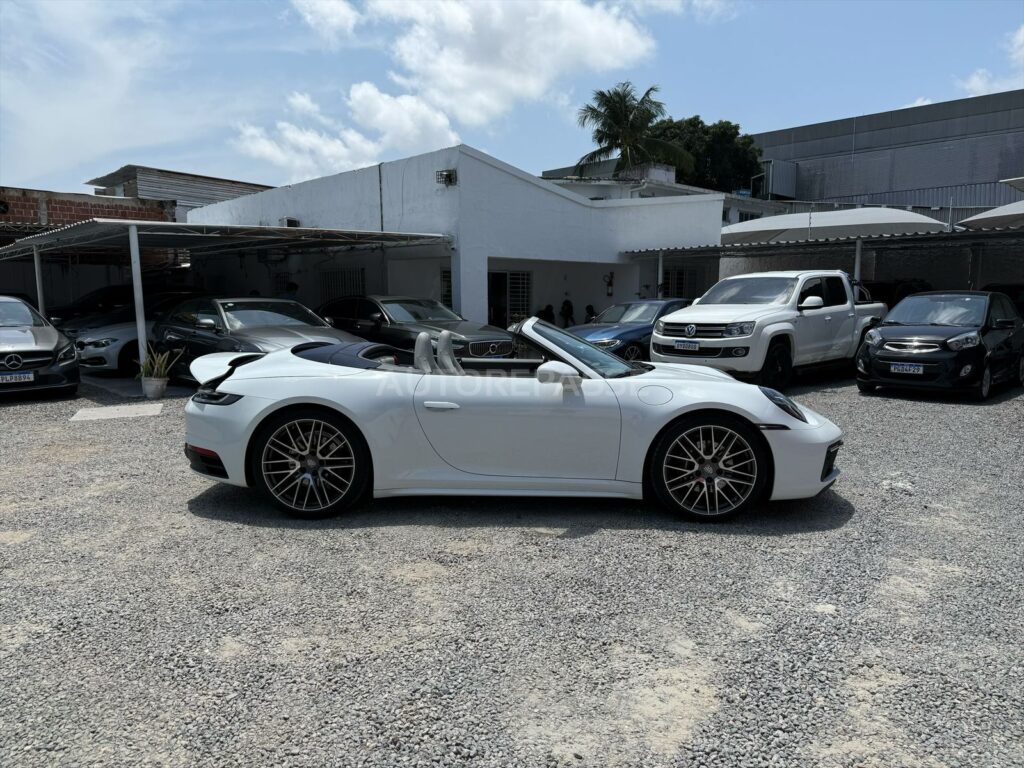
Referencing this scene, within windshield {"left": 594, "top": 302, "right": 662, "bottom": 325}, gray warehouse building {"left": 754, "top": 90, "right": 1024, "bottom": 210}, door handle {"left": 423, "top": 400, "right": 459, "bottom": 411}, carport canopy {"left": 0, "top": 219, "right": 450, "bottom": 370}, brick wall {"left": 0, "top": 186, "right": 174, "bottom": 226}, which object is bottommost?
door handle {"left": 423, "top": 400, "right": 459, "bottom": 411}

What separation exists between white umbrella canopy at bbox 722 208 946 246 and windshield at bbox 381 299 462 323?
28.1 feet

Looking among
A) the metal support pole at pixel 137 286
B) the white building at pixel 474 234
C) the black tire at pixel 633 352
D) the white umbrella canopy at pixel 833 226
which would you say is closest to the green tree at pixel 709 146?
the white umbrella canopy at pixel 833 226

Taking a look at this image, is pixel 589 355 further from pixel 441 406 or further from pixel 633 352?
pixel 633 352

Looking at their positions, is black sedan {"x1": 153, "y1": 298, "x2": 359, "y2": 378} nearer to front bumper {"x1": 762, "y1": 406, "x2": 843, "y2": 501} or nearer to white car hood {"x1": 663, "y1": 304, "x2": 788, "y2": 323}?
white car hood {"x1": 663, "y1": 304, "x2": 788, "y2": 323}

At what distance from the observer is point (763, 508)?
15.7ft

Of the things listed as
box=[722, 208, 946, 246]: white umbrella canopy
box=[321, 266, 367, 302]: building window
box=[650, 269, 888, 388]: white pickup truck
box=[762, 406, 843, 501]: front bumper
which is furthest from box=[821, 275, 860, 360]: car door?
box=[321, 266, 367, 302]: building window

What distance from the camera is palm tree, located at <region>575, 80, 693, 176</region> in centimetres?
3834

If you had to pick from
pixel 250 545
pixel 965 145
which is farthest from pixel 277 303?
pixel 965 145

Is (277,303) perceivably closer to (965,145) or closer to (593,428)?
(593,428)

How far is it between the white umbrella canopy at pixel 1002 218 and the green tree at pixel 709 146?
2882 cm

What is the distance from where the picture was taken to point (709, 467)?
4.45m

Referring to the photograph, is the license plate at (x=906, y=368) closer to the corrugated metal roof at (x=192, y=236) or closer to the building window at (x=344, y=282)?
the corrugated metal roof at (x=192, y=236)

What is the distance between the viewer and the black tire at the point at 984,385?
362 inches

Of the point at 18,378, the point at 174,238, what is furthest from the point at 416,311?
the point at 18,378
